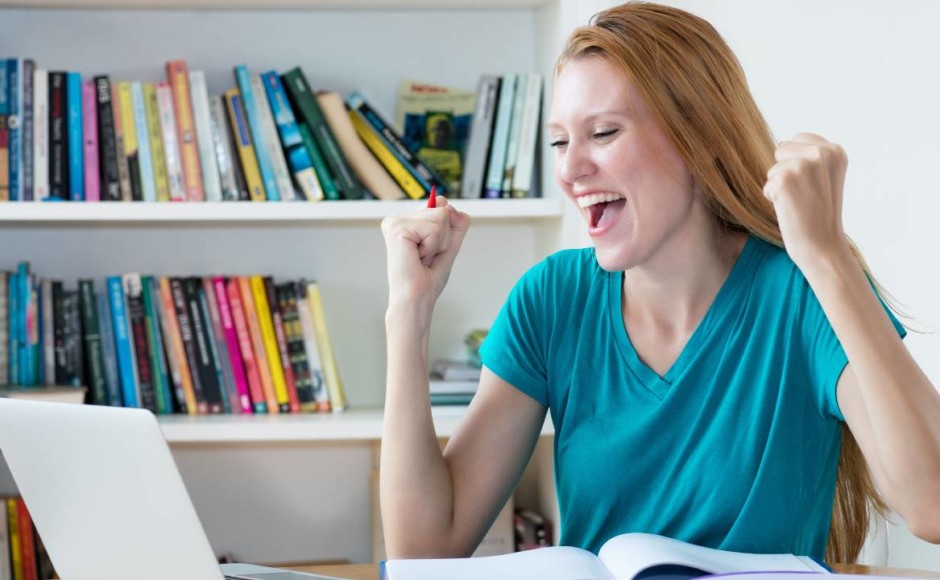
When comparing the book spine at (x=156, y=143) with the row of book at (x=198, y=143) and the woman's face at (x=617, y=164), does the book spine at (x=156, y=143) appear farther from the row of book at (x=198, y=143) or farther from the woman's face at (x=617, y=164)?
the woman's face at (x=617, y=164)

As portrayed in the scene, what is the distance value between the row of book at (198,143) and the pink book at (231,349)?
8.0 inches

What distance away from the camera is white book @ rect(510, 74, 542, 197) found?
2.29 metres

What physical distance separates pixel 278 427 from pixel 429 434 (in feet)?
3.02

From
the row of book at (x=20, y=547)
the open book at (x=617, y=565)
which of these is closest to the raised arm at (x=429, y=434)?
the open book at (x=617, y=565)

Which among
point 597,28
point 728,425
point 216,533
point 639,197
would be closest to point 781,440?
point 728,425

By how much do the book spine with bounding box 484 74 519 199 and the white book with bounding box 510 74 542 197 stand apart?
0.03 m

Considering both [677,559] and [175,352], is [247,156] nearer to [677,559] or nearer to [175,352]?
[175,352]

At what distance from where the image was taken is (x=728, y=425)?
4.01 feet

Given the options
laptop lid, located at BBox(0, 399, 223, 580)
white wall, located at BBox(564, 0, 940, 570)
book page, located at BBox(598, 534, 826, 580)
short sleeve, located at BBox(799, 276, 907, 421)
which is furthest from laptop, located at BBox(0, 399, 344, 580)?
white wall, located at BBox(564, 0, 940, 570)

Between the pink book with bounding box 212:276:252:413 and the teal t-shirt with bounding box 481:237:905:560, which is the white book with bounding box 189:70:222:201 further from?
the teal t-shirt with bounding box 481:237:905:560

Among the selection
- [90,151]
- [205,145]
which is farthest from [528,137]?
[90,151]

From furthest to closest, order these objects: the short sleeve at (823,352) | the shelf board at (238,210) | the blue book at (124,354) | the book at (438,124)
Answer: the book at (438,124)
the blue book at (124,354)
the shelf board at (238,210)
the short sleeve at (823,352)

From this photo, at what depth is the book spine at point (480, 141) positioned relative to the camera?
90.1 inches

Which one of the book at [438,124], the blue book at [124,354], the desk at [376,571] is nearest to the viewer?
the desk at [376,571]
